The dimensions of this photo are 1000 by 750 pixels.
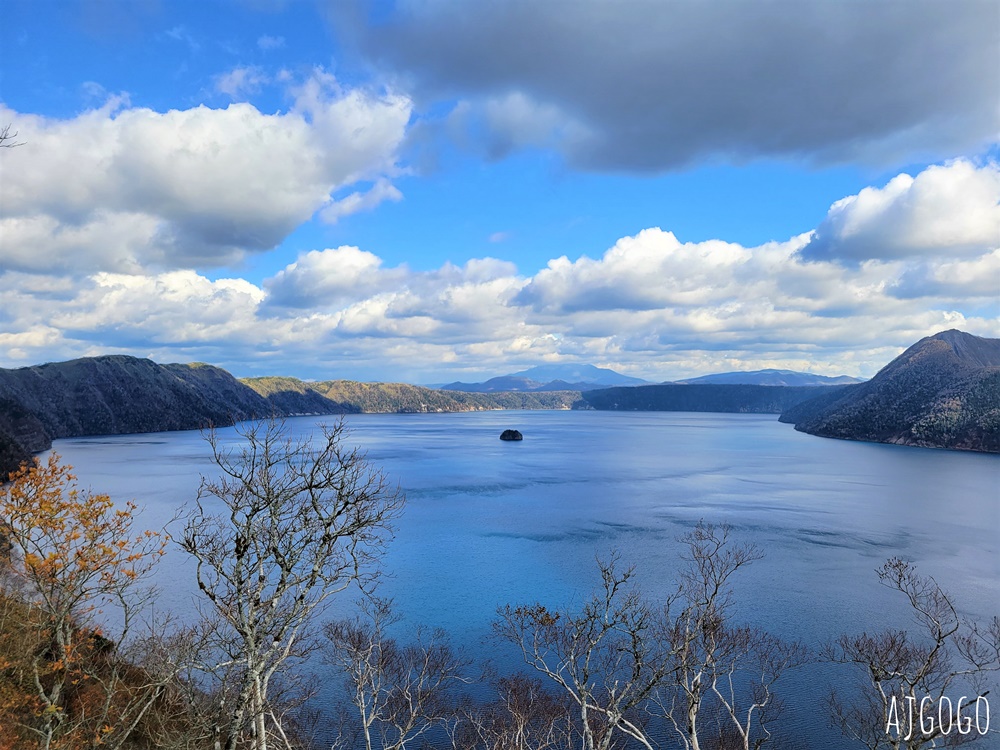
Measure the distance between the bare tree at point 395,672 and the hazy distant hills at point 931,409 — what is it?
15363 centimetres

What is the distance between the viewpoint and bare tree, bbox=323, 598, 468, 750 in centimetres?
2302

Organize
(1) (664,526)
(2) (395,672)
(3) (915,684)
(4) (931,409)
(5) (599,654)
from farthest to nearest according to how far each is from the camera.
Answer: (4) (931,409) → (1) (664,526) → (5) (599,654) → (2) (395,672) → (3) (915,684)

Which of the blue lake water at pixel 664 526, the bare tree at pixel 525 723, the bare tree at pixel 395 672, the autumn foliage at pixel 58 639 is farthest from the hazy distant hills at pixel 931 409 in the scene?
the autumn foliage at pixel 58 639

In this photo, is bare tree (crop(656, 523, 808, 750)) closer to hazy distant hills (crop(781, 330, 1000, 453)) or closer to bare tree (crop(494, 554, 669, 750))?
bare tree (crop(494, 554, 669, 750))

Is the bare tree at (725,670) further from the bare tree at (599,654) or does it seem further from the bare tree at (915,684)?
the bare tree at (915,684)

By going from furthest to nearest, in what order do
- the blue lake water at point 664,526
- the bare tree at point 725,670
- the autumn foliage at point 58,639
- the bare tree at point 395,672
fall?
the blue lake water at point 664,526, the bare tree at point 395,672, the bare tree at point 725,670, the autumn foliage at point 58,639

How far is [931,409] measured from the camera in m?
157

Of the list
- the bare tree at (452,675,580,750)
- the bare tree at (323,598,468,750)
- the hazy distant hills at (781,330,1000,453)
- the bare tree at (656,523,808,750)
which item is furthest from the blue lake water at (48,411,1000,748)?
the hazy distant hills at (781,330,1000,453)

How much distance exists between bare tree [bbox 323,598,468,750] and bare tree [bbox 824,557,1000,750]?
15.5 meters

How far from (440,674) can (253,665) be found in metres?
16.9

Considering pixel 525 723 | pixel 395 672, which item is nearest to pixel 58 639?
pixel 395 672

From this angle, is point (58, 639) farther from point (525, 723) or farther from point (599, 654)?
point (599, 654)

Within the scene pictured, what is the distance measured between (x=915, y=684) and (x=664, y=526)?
39.2 metres

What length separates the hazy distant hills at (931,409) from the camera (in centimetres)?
14112
